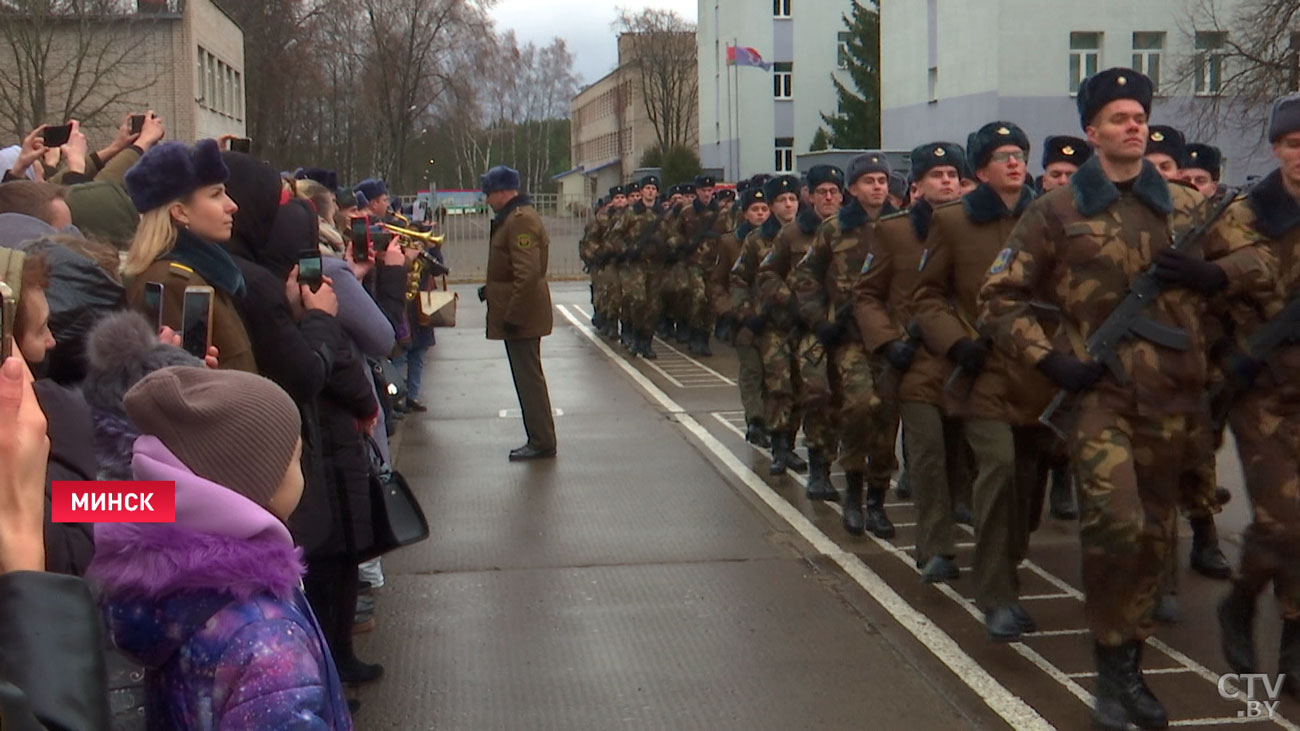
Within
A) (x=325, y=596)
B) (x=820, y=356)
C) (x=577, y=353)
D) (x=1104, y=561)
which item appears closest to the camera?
(x=1104, y=561)

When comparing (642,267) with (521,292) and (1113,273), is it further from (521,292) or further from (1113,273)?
(1113,273)

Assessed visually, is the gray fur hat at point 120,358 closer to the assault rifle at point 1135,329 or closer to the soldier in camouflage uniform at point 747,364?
the assault rifle at point 1135,329

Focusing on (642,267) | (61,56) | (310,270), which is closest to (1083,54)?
(642,267)

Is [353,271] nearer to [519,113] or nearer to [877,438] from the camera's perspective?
[877,438]

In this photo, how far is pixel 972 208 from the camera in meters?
6.96

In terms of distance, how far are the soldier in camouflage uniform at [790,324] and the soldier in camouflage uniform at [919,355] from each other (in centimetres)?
147

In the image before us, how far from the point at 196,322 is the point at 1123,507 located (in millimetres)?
A: 2997

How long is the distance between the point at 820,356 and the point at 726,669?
3300 mm

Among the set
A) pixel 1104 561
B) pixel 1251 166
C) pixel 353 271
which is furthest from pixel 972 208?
pixel 1251 166

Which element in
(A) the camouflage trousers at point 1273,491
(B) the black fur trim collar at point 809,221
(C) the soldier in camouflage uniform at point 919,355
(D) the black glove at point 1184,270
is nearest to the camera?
(D) the black glove at point 1184,270

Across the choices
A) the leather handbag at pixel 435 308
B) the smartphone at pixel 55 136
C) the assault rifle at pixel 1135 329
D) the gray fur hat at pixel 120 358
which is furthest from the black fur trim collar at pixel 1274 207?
the leather handbag at pixel 435 308

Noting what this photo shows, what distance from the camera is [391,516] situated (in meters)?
5.80

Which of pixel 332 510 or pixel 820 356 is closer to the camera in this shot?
pixel 332 510

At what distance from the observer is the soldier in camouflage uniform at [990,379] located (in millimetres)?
6367
